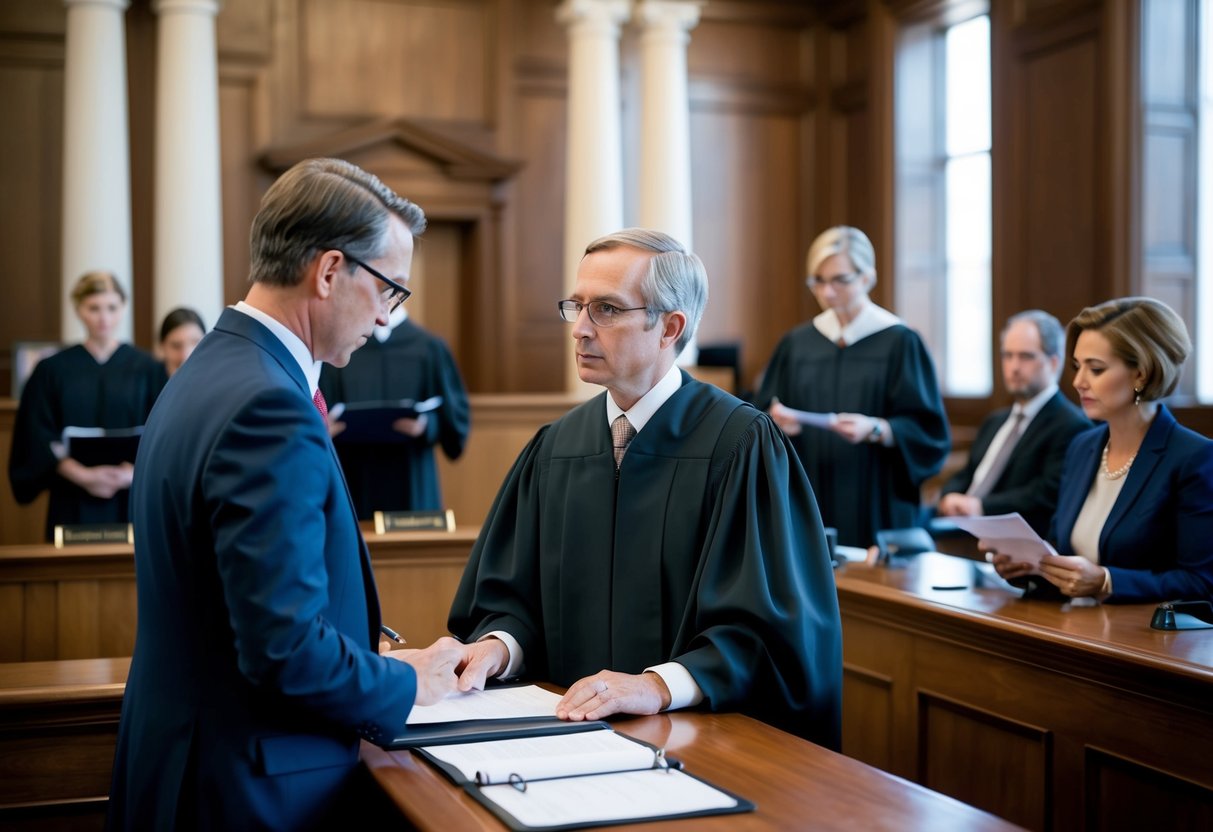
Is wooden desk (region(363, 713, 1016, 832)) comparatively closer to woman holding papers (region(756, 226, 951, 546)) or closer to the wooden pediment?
woman holding papers (region(756, 226, 951, 546))

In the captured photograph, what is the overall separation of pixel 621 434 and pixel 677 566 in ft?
0.99

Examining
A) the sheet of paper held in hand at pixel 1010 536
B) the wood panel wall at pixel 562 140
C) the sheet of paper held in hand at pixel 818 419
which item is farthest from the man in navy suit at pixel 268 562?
the wood panel wall at pixel 562 140

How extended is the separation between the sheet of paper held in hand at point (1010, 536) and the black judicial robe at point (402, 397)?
278 cm

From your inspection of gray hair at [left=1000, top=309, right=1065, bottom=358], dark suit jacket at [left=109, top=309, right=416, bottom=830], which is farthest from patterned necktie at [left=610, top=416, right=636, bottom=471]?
gray hair at [left=1000, top=309, right=1065, bottom=358]

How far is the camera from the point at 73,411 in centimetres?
539

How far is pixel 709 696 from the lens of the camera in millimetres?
2211

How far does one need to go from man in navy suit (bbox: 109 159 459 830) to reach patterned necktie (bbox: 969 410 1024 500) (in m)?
Answer: 3.75

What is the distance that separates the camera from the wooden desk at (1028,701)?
268cm

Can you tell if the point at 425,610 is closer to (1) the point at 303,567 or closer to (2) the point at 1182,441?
(2) the point at 1182,441

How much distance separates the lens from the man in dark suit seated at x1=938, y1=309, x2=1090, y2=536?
4.92 metres

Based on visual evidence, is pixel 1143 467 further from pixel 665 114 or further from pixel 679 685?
pixel 665 114

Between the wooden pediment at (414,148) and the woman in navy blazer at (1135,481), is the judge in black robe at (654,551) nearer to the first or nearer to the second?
the woman in navy blazer at (1135,481)

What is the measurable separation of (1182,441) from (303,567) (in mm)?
2550

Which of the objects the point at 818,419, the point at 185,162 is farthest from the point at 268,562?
the point at 185,162
